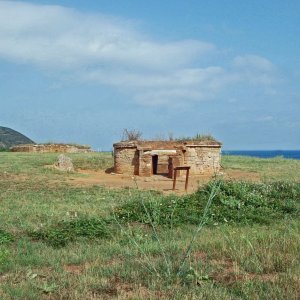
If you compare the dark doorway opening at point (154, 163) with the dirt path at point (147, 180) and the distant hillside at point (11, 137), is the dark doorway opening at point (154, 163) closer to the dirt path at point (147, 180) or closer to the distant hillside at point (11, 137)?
the dirt path at point (147, 180)

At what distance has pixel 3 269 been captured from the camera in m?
5.32

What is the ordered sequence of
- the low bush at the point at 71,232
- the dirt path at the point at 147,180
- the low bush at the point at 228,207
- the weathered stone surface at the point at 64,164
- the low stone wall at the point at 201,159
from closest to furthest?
the low bush at the point at 71,232
the low bush at the point at 228,207
the dirt path at the point at 147,180
the weathered stone surface at the point at 64,164
the low stone wall at the point at 201,159

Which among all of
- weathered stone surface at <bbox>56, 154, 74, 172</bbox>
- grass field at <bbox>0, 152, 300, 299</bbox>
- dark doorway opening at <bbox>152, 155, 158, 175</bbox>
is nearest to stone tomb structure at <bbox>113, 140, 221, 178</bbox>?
dark doorway opening at <bbox>152, 155, 158, 175</bbox>

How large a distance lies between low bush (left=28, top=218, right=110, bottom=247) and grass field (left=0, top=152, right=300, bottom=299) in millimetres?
14

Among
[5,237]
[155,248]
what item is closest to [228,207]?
[155,248]

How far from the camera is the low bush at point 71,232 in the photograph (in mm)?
7234

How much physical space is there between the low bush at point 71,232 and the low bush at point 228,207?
3.01 feet

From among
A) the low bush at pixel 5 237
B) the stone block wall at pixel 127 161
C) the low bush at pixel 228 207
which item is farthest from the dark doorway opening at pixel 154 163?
the low bush at pixel 5 237

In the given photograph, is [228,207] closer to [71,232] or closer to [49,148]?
[71,232]

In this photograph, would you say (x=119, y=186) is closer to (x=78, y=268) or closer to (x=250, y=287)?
(x=78, y=268)

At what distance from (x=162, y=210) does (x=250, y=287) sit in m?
5.05

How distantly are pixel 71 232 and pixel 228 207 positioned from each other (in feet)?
11.0

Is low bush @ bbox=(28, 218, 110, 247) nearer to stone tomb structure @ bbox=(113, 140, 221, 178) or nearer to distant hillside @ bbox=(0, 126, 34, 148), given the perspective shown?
stone tomb structure @ bbox=(113, 140, 221, 178)

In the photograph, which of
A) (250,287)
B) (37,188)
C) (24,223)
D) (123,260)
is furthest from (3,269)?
(37,188)
